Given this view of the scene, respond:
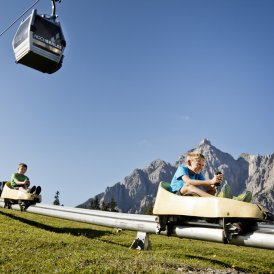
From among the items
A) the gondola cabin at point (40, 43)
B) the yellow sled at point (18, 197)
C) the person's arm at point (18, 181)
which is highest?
the gondola cabin at point (40, 43)

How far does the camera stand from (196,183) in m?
5.94

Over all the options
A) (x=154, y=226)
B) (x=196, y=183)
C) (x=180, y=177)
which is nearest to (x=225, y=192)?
(x=196, y=183)

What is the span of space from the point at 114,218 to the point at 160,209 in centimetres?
249

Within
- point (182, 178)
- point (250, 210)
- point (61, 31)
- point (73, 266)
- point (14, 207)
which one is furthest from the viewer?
point (61, 31)

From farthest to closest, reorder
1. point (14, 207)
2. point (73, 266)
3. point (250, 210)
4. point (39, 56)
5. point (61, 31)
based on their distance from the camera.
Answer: point (61, 31) < point (39, 56) < point (14, 207) < point (73, 266) < point (250, 210)

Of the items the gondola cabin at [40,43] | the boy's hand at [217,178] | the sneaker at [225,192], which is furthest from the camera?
the gondola cabin at [40,43]

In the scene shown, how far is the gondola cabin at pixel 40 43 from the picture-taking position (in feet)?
51.9

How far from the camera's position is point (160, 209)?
6.33 m

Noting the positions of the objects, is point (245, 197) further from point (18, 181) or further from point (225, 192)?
point (18, 181)

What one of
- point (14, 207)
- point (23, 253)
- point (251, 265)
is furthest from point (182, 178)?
point (14, 207)

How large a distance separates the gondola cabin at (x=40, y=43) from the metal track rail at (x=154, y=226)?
6.97 metres

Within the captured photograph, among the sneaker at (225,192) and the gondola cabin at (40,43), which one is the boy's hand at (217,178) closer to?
the sneaker at (225,192)

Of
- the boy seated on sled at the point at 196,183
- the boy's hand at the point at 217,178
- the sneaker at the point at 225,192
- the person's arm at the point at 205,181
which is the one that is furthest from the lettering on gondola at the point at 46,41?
the sneaker at the point at 225,192

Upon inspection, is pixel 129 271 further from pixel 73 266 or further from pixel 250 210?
pixel 250 210
